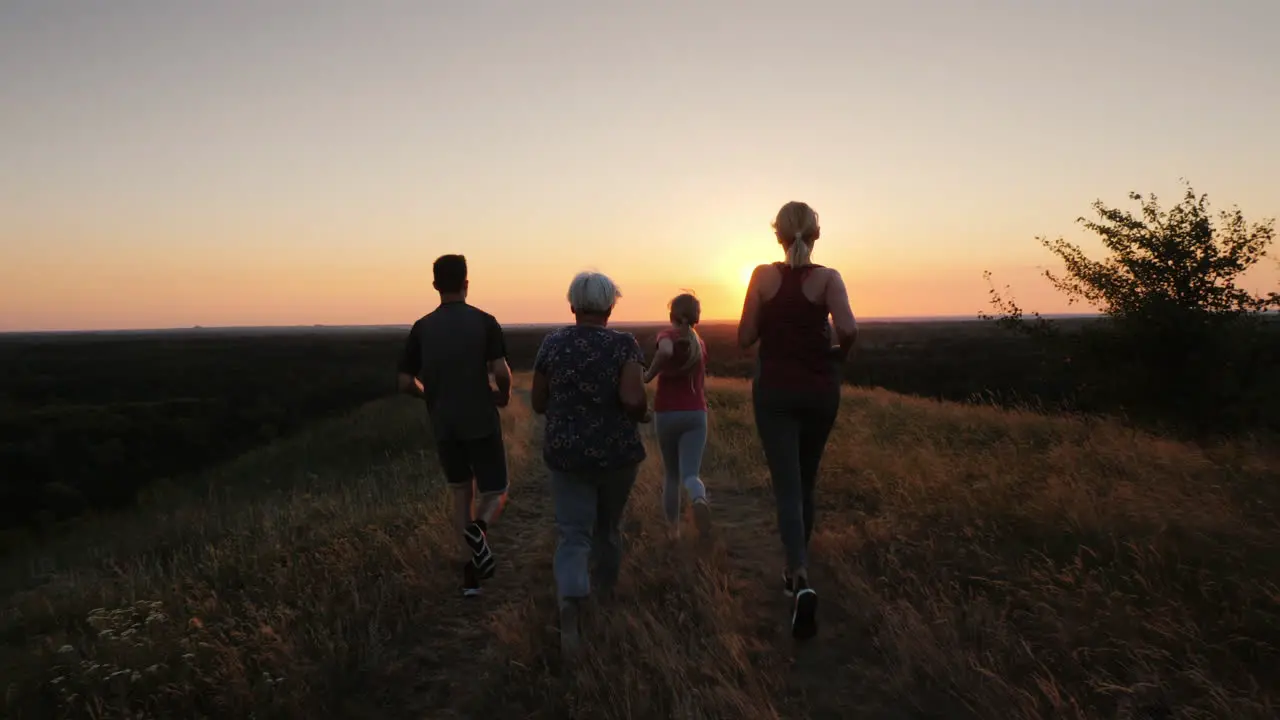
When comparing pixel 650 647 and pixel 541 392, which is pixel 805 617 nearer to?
pixel 650 647

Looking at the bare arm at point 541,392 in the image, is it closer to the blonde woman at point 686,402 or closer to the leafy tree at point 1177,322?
the blonde woman at point 686,402

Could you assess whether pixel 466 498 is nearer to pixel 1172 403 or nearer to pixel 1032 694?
pixel 1032 694

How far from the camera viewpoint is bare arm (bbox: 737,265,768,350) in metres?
3.57

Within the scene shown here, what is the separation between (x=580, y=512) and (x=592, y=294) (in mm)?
1096

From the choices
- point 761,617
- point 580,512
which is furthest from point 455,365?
point 761,617

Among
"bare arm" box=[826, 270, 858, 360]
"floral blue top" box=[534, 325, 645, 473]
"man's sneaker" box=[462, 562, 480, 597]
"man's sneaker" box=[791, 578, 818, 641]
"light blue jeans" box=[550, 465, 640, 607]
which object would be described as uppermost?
"bare arm" box=[826, 270, 858, 360]

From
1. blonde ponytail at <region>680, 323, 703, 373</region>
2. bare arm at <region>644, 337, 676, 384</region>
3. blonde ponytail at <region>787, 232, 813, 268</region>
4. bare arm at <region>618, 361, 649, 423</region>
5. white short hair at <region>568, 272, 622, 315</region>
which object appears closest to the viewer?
bare arm at <region>618, 361, 649, 423</region>

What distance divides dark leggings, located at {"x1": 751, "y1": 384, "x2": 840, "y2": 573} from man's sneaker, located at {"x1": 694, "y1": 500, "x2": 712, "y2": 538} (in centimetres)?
137

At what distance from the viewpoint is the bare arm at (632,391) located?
3.29 metres

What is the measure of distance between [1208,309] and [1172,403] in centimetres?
146

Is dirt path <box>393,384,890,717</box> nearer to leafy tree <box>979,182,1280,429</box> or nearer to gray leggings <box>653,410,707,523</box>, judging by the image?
gray leggings <box>653,410,707,523</box>


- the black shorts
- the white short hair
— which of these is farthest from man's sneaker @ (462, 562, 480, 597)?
the white short hair

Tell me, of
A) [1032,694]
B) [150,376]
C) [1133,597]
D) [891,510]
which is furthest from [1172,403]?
[150,376]

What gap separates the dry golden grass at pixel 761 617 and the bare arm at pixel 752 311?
1452 millimetres
